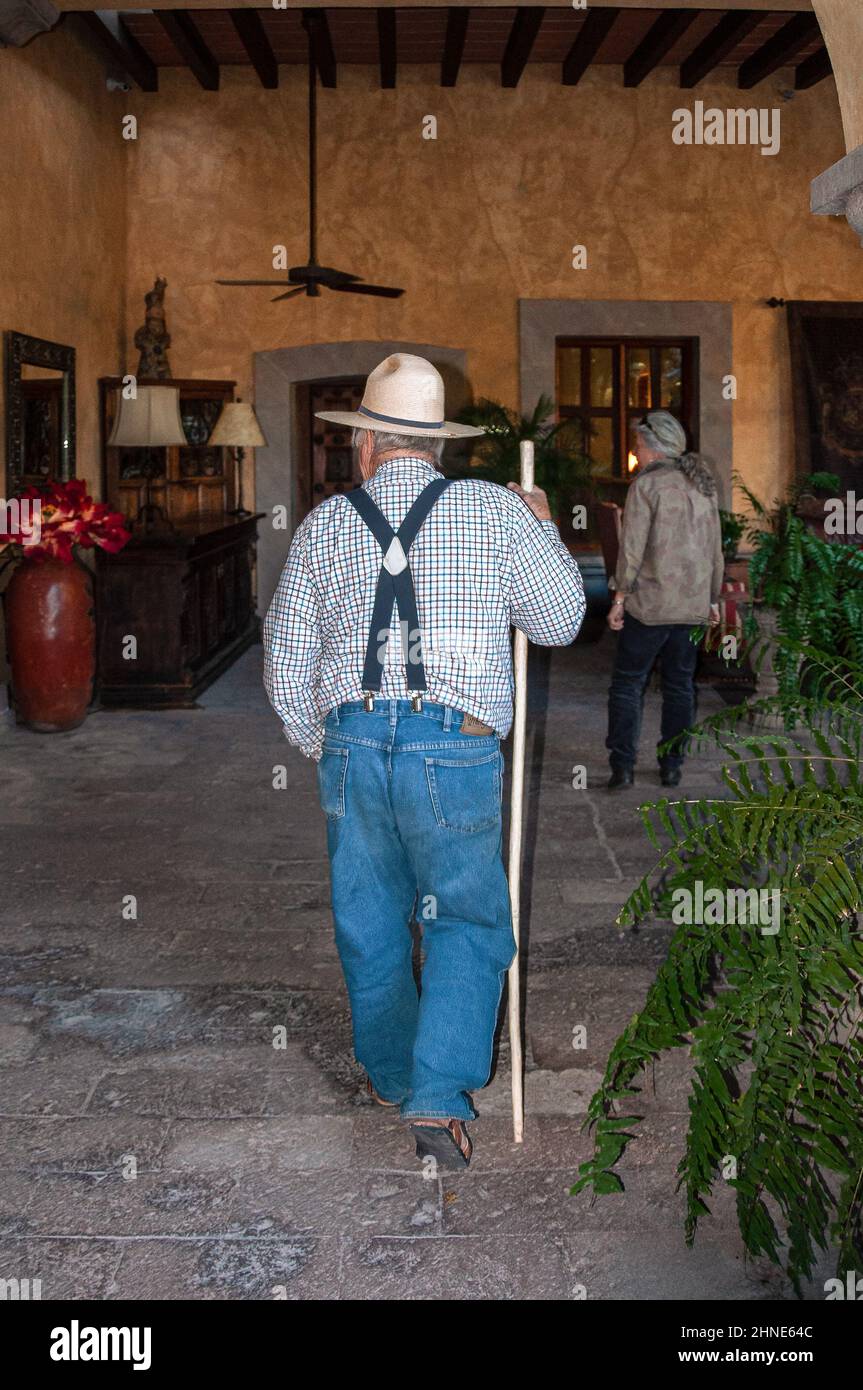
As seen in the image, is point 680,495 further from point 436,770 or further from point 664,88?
point 664,88

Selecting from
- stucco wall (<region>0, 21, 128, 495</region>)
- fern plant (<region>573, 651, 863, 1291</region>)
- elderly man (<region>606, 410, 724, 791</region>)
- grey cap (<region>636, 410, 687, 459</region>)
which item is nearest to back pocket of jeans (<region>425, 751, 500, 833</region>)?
fern plant (<region>573, 651, 863, 1291</region>)

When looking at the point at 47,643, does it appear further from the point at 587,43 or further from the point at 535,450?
the point at 587,43

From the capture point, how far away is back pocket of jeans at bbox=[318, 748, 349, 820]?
2.76m

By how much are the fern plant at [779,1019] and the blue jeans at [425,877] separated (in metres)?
0.43

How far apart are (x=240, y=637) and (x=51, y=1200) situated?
8.16m

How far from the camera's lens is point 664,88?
1127 centimetres

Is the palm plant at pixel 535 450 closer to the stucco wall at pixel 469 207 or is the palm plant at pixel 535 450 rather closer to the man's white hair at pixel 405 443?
the stucco wall at pixel 469 207

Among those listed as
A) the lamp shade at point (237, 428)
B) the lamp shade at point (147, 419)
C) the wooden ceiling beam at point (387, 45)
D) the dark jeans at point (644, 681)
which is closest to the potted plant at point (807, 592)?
the dark jeans at point (644, 681)

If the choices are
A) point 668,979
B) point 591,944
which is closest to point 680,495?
point 591,944

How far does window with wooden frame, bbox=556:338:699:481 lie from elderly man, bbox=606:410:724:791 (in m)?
6.14

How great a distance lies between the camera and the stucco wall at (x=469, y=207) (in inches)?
440

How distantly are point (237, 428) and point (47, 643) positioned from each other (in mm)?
3444

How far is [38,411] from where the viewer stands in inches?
351

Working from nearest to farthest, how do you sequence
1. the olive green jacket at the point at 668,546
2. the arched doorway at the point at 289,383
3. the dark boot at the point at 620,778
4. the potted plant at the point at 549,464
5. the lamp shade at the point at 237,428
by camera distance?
the olive green jacket at the point at 668,546
the dark boot at the point at 620,778
the lamp shade at the point at 237,428
the potted plant at the point at 549,464
the arched doorway at the point at 289,383
